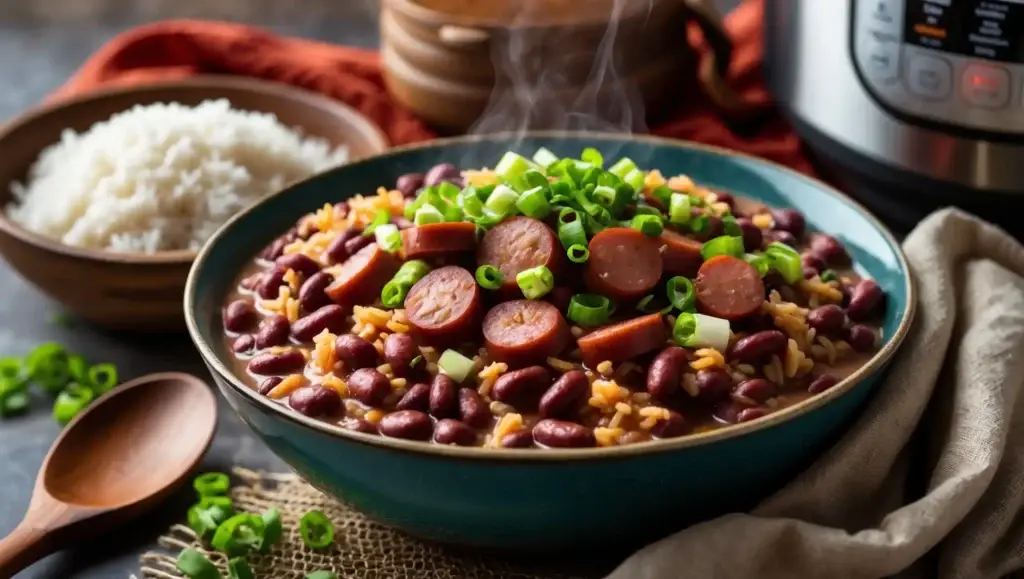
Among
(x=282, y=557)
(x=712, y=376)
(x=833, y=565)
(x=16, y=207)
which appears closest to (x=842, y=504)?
(x=833, y=565)

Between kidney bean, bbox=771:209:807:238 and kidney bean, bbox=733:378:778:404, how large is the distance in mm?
574

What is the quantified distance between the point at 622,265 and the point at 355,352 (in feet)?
1.53

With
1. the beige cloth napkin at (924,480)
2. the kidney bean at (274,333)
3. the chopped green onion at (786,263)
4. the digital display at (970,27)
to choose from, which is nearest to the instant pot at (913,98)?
the digital display at (970,27)

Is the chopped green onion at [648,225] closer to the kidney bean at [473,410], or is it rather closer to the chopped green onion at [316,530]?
the kidney bean at [473,410]

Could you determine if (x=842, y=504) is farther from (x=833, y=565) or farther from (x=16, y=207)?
(x=16, y=207)

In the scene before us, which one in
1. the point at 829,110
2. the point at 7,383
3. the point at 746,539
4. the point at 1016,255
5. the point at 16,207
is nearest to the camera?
the point at 746,539

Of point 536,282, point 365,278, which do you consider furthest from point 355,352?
point 536,282

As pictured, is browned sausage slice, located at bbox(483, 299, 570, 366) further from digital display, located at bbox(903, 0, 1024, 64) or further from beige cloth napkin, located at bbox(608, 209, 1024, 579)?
digital display, located at bbox(903, 0, 1024, 64)

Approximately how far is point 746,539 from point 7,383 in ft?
5.30

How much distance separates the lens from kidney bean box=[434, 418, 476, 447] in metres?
1.70

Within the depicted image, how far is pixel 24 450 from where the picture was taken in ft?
7.54

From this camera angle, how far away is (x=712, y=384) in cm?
178

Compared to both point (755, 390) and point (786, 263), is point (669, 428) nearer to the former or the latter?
point (755, 390)

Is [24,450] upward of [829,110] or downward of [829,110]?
downward
